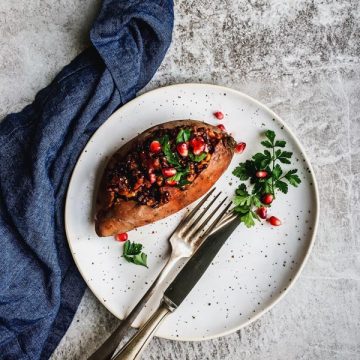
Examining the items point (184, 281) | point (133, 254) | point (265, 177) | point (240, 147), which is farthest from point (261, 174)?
point (133, 254)

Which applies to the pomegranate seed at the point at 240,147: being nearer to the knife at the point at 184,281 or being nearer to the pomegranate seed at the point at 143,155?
the knife at the point at 184,281

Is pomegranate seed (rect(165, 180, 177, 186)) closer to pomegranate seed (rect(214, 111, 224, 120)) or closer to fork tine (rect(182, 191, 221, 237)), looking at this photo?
fork tine (rect(182, 191, 221, 237))

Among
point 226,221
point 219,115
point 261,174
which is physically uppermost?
point 219,115

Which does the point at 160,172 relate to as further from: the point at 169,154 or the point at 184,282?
the point at 184,282

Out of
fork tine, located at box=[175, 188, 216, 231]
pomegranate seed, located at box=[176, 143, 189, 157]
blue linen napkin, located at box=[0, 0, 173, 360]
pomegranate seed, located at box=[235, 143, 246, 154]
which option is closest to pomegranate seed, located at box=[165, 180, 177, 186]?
pomegranate seed, located at box=[176, 143, 189, 157]

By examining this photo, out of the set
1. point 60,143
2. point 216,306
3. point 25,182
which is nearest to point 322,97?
point 216,306

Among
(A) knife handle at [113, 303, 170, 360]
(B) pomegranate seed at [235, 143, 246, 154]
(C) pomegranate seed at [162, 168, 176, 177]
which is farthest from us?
(B) pomegranate seed at [235, 143, 246, 154]
